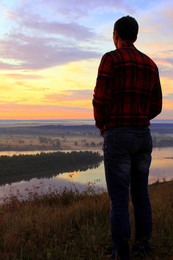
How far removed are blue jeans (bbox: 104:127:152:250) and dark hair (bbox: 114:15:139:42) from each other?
3.12ft

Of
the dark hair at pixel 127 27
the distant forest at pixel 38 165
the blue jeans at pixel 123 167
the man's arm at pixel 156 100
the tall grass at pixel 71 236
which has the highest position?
the dark hair at pixel 127 27

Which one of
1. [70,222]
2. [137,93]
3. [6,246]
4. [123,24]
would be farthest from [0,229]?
[123,24]

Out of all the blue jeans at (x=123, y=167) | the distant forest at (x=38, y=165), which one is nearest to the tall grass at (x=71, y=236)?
the blue jeans at (x=123, y=167)

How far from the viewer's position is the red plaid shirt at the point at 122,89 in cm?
239

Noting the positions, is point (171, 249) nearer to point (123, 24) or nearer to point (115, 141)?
point (115, 141)

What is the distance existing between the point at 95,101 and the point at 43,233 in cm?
219

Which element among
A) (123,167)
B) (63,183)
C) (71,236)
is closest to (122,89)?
(123,167)

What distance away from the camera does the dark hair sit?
8.29 feet

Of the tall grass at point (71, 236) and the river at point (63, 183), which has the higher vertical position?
the tall grass at point (71, 236)

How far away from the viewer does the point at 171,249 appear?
3020 mm

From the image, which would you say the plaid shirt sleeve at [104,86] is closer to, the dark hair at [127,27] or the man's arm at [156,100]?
the dark hair at [127,27]

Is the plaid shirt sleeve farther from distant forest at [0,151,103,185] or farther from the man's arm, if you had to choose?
distant forest at [0,151,103,185]

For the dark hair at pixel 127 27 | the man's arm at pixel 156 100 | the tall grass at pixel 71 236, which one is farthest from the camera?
the tall grass at pixel 71 236

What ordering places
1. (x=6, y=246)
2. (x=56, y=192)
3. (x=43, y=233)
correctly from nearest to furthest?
(x=6, y=246) < (x=43, y=233) < (x=56, y=192)
